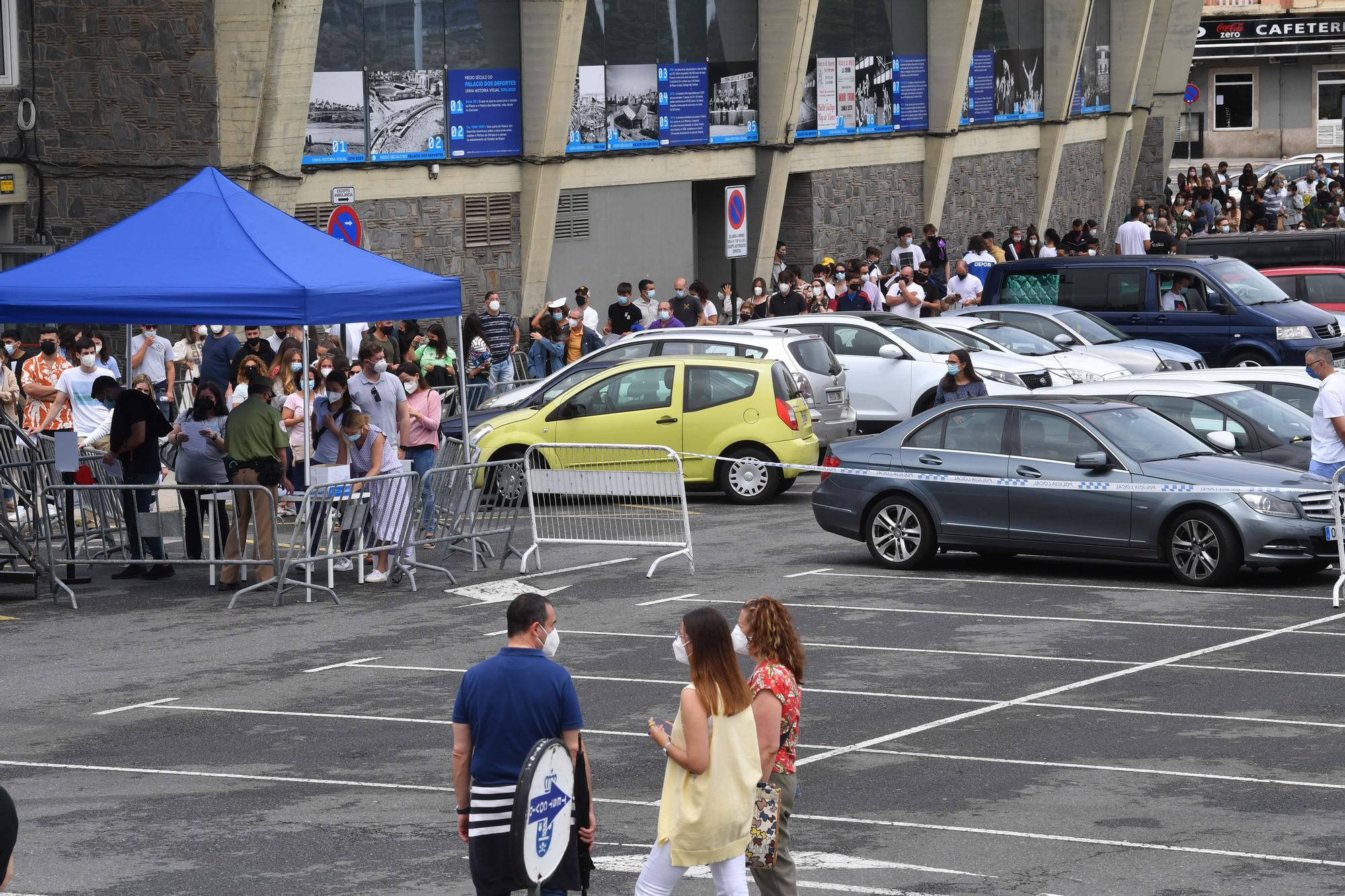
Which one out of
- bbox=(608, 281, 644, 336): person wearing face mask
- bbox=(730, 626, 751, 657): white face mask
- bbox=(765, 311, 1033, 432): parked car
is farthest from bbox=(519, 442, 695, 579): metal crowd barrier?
bbox=(608, 281, 644, 336): person wearing face mask

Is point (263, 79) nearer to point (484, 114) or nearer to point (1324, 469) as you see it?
point (484, 114)

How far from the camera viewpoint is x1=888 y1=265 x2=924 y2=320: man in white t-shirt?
1176 inches

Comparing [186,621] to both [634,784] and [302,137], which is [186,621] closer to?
[634,784]

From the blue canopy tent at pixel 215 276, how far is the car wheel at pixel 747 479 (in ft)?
14.4

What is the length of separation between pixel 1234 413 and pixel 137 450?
30.8 feet

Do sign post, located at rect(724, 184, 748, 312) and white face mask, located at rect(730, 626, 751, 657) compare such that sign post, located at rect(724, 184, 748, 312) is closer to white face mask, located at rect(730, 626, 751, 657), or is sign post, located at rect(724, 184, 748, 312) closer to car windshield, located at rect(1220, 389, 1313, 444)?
car windshield, located at rect(1220, 389, 1313, 444)

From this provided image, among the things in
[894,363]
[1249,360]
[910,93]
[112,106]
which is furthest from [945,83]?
[112,106]

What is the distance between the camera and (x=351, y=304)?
1605cm

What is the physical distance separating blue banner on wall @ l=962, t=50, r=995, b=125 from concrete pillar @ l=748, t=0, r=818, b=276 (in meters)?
7.65

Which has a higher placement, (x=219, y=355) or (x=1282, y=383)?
(x=219, y=355)

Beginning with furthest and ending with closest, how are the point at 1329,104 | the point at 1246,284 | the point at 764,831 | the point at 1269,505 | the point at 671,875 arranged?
the point at 1329,104
the point at 1246,284
the point at 1269,505
the point at 764,831
the point at 671,875

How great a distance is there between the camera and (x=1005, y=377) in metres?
24.4

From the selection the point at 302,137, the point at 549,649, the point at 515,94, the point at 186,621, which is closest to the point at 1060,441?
the point at 186,621

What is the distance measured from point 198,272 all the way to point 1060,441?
6956 millimetres
